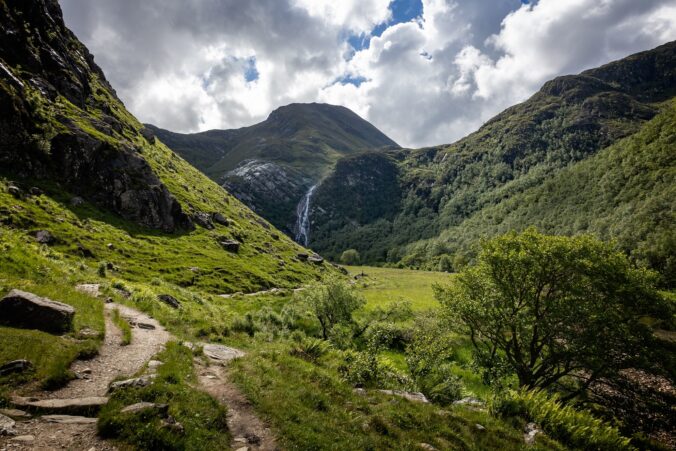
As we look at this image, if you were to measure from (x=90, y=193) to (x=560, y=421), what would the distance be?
340 feet

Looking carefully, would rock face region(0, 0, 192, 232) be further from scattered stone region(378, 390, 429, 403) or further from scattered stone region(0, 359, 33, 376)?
scattered stone region(378, 390, 429, 403)

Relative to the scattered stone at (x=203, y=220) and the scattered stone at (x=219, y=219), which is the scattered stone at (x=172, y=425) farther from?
the scattered stone at (x=219, y=219)

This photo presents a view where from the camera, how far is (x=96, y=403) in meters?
9.97

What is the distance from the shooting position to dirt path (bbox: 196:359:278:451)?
→ 10.6m

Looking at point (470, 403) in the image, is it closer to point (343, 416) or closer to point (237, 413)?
point (343, 416)

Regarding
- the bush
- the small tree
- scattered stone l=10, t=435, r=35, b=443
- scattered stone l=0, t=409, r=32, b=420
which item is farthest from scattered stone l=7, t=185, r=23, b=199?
the bush

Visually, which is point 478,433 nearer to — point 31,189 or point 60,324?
point 60,324

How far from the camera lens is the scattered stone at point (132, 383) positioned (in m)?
11.1

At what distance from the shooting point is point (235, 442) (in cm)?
1037

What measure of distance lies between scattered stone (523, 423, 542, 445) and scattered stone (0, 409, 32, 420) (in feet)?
64.3

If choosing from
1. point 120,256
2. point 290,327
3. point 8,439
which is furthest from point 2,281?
point 120,256

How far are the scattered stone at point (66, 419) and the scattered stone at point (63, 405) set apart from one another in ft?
1.37

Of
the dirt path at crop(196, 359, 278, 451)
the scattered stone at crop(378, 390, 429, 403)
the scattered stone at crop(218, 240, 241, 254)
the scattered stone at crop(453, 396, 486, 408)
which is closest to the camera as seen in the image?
the dirt path at crop(196, 359, 278, 451)

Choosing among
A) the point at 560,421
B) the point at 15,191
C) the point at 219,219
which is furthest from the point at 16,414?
the point at 219,219
